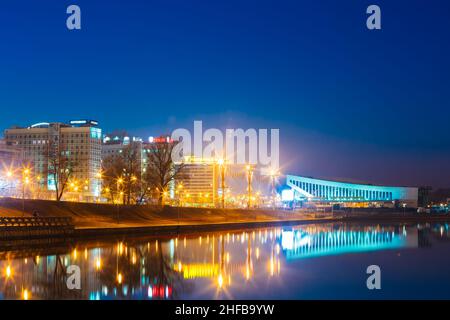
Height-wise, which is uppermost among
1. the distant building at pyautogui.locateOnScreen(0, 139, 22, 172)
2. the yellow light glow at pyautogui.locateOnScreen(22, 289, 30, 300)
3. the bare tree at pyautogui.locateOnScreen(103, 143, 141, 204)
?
the distant building at pyautogui.locateOnScreen(0, 139, 22, 172)

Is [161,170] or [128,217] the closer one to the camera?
[128,217]

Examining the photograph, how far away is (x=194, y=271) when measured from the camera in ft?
96.0

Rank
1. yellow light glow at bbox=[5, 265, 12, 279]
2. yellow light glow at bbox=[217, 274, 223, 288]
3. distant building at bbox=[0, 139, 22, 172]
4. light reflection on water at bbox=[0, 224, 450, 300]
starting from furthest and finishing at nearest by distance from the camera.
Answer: distant building at bbox=[0, 139, 22, 172], yellow light glow at bbox=[5, 265, 12, 279], yellow light glow at bbox=[217, 274, 223, 288], light reflection on water at bbox=[0, 224, 450, 300]

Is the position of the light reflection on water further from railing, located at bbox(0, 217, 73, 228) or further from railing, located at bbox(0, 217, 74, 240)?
railing, located at bbox(0, 217, 73, 228)

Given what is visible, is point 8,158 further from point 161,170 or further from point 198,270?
point 198,270

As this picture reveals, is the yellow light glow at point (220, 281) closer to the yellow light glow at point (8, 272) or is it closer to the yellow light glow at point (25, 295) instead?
the yellow light glow at point (25, 295)

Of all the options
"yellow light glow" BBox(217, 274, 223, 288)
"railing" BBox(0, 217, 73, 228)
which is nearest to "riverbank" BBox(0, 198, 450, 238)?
"railing" BBox(0, 217, 73, 228)

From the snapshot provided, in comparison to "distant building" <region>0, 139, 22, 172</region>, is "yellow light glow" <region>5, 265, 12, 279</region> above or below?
below

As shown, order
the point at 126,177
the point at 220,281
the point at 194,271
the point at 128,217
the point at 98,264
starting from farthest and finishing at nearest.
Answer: the point at 126,177, the point at 128,217, the point at 98,264, the point at 194,271, the point at 220,281

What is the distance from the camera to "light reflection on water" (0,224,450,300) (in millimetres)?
22484

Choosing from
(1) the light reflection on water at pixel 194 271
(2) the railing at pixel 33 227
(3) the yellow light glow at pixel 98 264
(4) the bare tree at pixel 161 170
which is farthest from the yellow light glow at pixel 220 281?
(4) the bare tree at pixel 161 170

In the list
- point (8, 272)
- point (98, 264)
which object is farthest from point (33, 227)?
point (8, 272)
